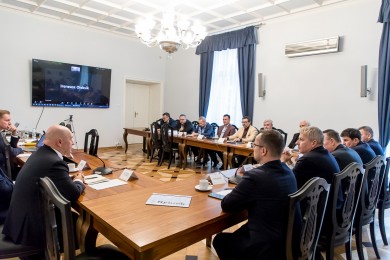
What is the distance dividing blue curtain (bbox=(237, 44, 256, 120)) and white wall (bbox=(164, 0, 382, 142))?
0.12 m

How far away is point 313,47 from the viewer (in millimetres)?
5152

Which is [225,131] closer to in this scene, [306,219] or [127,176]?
[127,176]

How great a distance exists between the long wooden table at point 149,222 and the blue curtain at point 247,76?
466 cm

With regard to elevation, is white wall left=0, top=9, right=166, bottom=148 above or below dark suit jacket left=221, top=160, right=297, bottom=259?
above

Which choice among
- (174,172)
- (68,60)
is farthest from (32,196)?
(68,60)

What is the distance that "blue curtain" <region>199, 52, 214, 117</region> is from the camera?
7145mm

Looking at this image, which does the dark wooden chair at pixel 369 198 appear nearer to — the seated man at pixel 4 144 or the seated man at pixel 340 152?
the seated man at pixel 340 152

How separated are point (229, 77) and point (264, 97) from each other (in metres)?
1.19

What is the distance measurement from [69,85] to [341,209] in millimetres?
6521

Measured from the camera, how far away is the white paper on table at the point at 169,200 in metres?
1.65

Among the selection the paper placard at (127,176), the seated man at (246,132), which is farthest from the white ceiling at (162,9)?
the paper placard at (127,176)

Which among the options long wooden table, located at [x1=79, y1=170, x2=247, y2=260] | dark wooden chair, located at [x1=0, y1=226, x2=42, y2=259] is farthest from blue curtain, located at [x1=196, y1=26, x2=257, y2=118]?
dark wooden chair, located at [x1=0, y1=226, x2=42, y2=259]

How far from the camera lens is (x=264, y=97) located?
6066mm

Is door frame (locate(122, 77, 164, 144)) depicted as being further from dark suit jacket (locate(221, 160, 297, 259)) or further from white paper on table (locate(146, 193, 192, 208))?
dark suit jacket (locate(221, 160, 297, 259))
